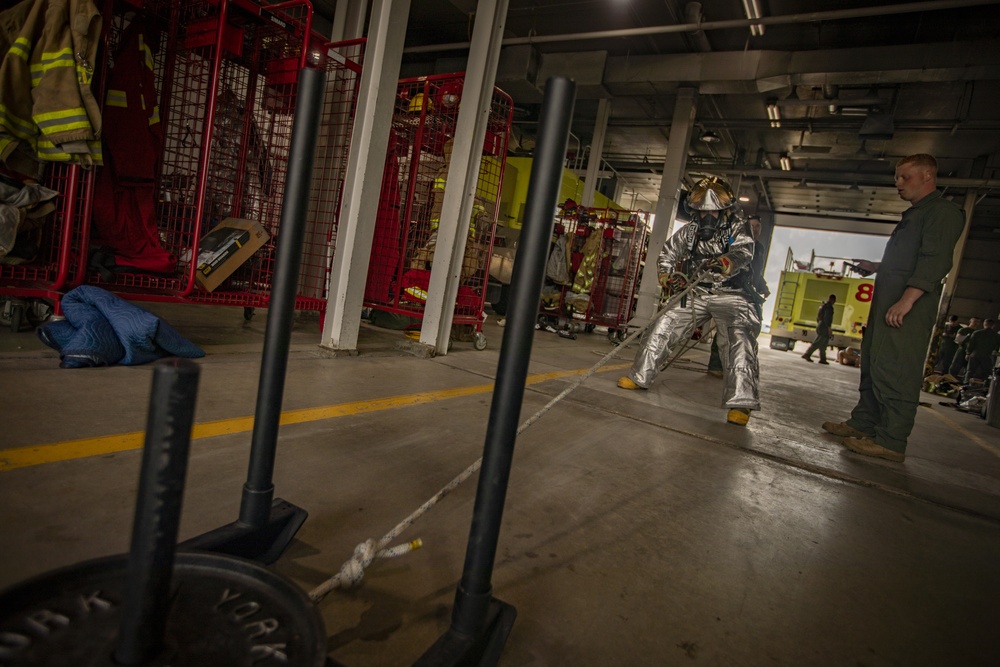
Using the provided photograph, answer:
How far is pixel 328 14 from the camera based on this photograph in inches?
484

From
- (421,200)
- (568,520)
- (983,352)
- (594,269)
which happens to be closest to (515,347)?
(568,520)

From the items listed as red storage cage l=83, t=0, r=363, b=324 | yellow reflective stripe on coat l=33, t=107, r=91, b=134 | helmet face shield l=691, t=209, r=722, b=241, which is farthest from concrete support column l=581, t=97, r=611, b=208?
yellow reflective stripe on coat l=33, t=107, r=91, b=134

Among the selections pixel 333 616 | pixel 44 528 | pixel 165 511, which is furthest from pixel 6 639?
pixel 44 528

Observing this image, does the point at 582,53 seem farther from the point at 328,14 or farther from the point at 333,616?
the point at 333,616

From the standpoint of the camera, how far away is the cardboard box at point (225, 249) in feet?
11.6

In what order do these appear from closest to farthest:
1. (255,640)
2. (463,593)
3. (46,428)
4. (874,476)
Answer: (255,640) → (463,593) → (46,428) → (874,476)

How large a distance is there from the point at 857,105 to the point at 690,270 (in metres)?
9.84

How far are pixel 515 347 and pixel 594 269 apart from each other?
9413mm

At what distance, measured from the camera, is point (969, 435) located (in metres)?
5.38

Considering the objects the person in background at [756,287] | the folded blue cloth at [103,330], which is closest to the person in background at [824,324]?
the person in background at [756,287]

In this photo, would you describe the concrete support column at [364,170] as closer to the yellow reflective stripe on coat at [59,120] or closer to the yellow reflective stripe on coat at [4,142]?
the yellow reflective stripe on coat at [59,120]

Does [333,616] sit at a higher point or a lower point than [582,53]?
lower

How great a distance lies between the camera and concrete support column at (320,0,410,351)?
3.79m

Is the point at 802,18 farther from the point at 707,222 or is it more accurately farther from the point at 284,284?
the point at 284,284
